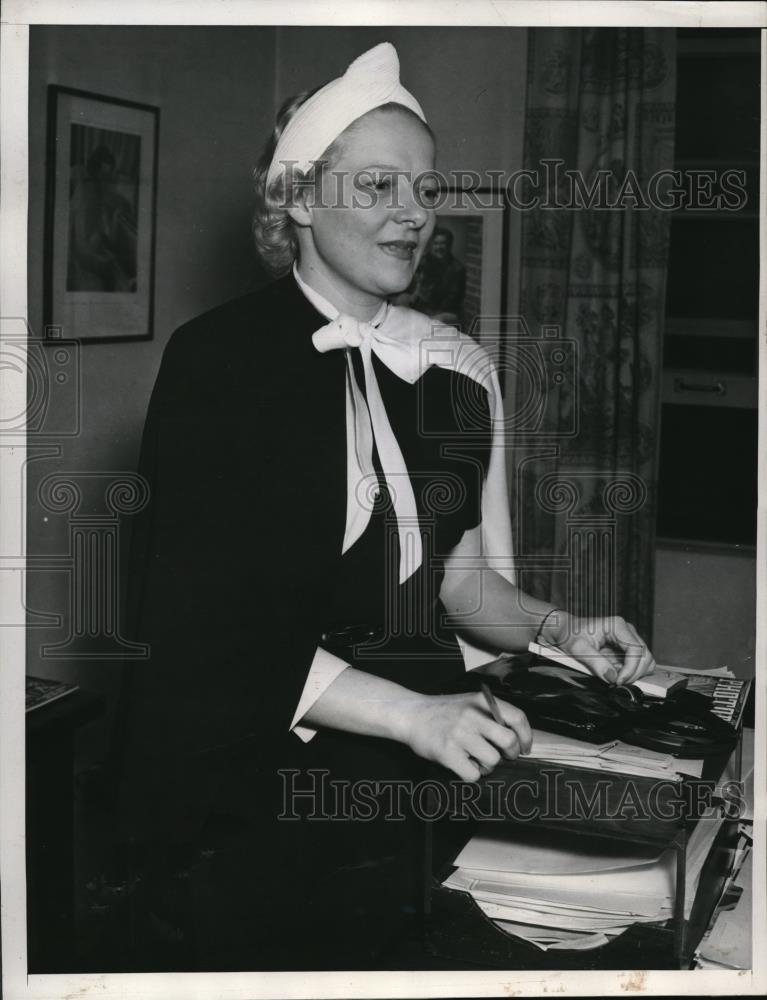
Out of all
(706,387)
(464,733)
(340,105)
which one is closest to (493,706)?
(464,733)

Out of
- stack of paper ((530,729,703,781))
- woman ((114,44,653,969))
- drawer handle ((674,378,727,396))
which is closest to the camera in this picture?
stack of paper ((530,729,703,781))

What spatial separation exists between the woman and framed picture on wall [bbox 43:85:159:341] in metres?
0.10

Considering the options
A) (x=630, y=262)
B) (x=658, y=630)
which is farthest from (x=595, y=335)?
(x=658, y=630)

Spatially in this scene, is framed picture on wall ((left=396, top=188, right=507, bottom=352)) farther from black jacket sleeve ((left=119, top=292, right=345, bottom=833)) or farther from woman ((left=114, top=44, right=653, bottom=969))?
black jacket sleeve ((left=119, top=292, right=345, bottom=833))

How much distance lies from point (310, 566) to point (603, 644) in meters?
0.43

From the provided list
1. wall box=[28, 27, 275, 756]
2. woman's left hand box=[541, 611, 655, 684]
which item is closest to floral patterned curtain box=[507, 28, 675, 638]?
woman's left hand box=[541, 611, 655, 684]

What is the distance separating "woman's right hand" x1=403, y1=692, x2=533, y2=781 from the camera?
1260mm

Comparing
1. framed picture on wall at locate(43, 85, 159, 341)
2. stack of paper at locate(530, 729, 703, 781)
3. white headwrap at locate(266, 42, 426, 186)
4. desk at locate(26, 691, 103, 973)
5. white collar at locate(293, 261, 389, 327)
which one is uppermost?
white headwrap at locate(266, 42, 426, 186)

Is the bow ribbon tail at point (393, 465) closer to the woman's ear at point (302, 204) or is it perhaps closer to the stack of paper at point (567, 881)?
the woman's ear at point (302, 204)

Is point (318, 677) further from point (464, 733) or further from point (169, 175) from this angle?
point (169, 175)

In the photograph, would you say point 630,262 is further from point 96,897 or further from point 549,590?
point 96,897

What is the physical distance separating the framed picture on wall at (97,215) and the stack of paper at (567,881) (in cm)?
81

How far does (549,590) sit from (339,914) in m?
0.53

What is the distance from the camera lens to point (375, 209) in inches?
51.2
